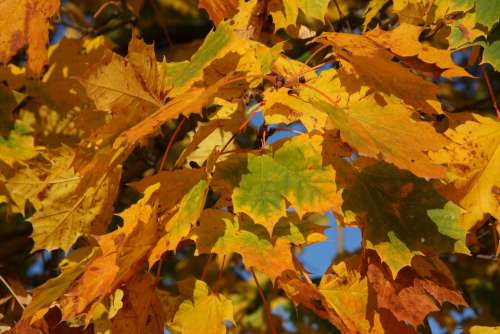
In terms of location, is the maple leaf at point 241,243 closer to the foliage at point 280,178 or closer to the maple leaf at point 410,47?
the foliage at point 280,178

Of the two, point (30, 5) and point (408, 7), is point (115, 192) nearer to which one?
point (30, 5)

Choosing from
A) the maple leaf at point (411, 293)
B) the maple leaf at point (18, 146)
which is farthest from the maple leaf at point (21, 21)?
the maple leaf at point (411, 293)

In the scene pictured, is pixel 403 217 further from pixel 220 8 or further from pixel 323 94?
pixel 220 8

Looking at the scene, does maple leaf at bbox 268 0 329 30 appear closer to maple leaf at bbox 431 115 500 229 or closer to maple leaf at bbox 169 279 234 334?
maple leaf at bbox 431 115 500 229

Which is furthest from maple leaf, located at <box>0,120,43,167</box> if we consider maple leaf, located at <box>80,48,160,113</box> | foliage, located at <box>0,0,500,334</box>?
maple leaf, located at <box>80,48,160,113</box>

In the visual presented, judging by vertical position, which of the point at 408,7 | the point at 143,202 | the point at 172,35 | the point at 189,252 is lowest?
the point at 189,252

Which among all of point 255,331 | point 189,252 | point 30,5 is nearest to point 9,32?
point 30,5
